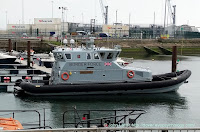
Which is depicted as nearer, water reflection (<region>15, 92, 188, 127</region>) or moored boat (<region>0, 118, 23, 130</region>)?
moored boat (<region>0, 118, 23, 130</region>)

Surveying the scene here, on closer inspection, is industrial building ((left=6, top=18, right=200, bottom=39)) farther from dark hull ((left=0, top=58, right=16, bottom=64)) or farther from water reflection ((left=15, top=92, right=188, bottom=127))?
water reflection ((left=15, top=92, right=188, bottom=127))

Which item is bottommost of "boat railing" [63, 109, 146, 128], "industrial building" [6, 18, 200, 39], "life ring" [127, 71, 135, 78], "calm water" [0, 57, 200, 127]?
"calm water" [0, 57, 200, 127]

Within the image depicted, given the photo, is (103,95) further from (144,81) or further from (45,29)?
(45,29)

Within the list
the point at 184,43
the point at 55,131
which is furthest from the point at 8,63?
the point at 184,43

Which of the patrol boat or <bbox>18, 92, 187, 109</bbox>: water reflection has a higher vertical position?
the patrol boat

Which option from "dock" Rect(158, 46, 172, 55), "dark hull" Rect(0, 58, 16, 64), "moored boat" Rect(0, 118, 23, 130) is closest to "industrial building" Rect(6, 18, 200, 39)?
"dock" Rect(158, 46, 172, 55)

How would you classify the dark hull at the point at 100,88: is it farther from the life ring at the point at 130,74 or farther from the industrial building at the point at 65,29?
the industrial building at the point at 65,29

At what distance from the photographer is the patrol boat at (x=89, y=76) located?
73.4ft

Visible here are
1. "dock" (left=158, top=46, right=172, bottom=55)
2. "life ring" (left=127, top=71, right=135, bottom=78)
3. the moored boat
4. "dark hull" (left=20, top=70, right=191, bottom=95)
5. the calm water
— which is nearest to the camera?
the moored boat

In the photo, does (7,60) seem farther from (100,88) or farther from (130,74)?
(130,74)

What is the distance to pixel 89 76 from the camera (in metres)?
22.8

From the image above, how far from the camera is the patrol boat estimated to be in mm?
22359

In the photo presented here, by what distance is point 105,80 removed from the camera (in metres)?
22.9

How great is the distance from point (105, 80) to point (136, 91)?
2215 millimetres
